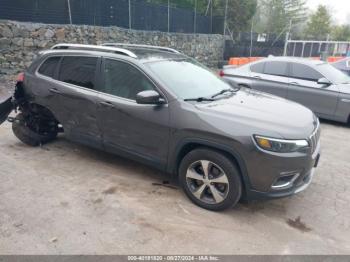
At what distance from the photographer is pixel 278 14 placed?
39.1 metres

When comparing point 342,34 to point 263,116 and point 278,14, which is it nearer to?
point 278,14

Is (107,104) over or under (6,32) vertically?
under

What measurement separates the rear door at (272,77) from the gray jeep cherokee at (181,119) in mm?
3605

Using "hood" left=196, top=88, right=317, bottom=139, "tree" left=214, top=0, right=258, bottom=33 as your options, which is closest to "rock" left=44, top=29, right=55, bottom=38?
"hood" left=196, top=88, right=317, bottom=139

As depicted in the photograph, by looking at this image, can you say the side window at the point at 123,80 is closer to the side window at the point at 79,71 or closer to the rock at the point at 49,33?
the side window at the point at 79,71

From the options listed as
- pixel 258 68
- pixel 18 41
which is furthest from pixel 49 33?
pixel 258 68

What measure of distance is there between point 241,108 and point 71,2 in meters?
9.32

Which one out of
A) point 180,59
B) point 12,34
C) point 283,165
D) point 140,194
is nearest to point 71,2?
point 12,34

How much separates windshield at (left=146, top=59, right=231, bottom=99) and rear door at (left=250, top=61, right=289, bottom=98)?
362cm

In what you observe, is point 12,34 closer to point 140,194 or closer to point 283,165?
point 140,194

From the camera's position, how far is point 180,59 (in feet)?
15.3

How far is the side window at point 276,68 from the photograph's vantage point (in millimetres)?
7910

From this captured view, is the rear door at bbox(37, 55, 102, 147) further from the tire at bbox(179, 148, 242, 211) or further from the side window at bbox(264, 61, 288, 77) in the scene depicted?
the side window at bbox(264, 61, 288, 77)

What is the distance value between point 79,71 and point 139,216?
7.50 feet
